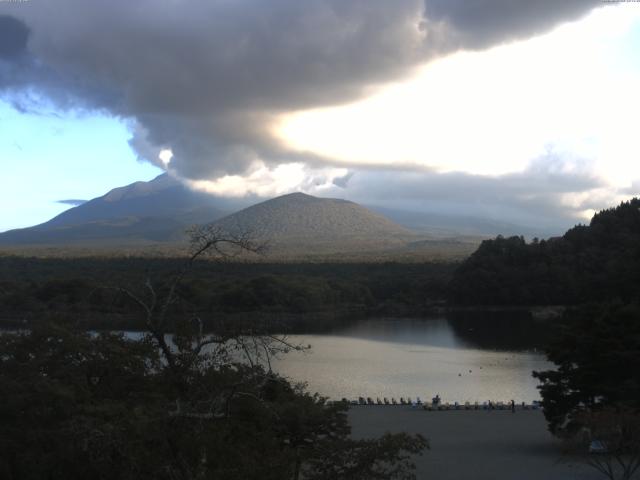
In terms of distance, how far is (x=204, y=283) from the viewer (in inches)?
1794

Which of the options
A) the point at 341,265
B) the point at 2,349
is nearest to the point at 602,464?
the point at 2,349

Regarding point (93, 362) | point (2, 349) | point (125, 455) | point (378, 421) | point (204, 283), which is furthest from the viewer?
point (204, 283)

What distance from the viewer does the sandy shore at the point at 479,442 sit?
37.2 ft

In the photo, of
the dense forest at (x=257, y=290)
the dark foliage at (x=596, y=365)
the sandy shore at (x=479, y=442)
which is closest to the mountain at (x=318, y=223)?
the dense forest at (x=257, y=290)

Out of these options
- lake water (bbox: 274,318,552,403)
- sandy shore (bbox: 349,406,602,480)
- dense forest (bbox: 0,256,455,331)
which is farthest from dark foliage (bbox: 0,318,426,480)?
dense forest (bbox: 0,256,455,331)

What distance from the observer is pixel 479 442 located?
13922 millimetres

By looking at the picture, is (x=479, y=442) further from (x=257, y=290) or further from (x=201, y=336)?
(x=257, y=290)

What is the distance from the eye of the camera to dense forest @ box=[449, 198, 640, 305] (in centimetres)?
4656

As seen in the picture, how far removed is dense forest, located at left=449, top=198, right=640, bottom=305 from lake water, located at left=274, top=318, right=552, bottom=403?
28.9 ft

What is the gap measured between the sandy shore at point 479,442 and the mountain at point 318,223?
10051 cm

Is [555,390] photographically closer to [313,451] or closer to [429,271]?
[313,451]

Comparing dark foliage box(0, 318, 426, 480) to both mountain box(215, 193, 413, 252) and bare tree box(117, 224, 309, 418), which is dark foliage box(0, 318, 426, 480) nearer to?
bare tree box(117, 224, 309, 418)

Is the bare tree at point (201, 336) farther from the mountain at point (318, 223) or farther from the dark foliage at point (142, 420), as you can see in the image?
the mountain at point (318, 223)

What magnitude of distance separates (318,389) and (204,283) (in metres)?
25.7
